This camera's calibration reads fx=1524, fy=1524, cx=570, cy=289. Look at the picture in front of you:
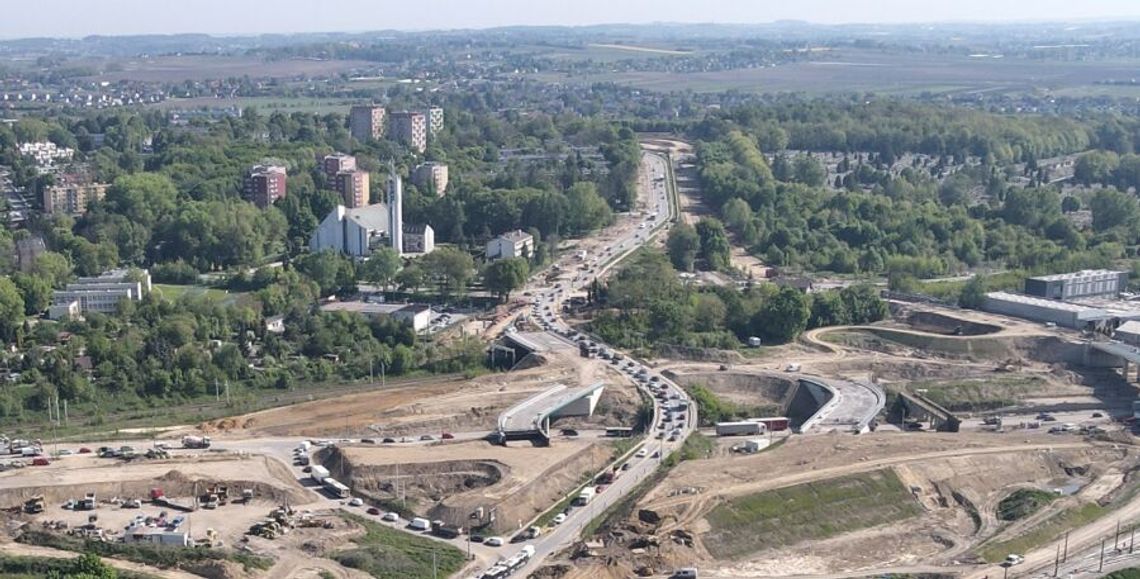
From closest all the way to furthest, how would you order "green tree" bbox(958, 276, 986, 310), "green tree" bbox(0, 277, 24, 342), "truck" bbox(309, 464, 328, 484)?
"truck" bbox(309, 464, 328, 484)
"green tree" bbox(0, 277, 24, 342)
"green tree" bbox(958, 276, 986, 310)

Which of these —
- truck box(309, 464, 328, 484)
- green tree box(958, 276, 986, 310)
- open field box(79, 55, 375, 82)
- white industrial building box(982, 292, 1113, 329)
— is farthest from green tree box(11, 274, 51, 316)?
open field box(79, 55, 375, 82)

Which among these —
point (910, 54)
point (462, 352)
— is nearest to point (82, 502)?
point (462, 352)

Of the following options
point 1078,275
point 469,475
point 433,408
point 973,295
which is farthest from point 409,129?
point 469,475

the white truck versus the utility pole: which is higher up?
the white truck

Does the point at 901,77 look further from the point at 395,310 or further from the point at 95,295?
the point at 95,295

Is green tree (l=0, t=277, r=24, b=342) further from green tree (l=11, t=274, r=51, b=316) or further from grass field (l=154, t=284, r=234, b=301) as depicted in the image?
grass field (l=154, t=284, r=234, b=301)
